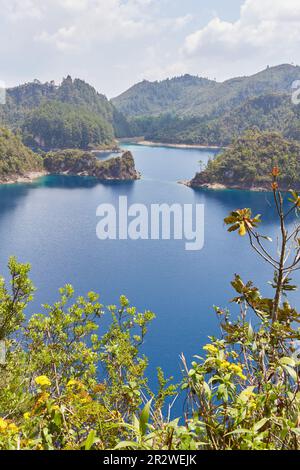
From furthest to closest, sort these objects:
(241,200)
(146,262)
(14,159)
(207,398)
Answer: (14,159), (241,200), (146,262), (207,398)

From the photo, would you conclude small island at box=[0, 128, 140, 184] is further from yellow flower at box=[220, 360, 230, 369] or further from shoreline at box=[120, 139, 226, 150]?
yellow flower at box=[220, 360, 230, 369]

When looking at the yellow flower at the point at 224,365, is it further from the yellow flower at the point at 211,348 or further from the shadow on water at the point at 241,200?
the shadow on water at the point at 241,200

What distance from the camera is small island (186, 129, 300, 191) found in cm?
8250

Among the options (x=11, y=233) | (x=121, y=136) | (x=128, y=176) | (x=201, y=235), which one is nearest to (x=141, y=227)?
(x=201, y=235)

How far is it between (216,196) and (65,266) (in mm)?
45047

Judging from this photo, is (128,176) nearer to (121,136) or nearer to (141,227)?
(141,227)

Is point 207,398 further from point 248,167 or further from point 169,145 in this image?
point 169,145

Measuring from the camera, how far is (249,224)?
16.1ft

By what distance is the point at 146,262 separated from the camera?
1486 inches

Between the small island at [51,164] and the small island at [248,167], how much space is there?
1653 centimetres

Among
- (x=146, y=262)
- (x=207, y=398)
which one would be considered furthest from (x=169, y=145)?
(x=207, y=398)

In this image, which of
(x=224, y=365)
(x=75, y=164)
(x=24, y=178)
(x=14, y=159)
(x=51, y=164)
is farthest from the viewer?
(x=75, y=164)

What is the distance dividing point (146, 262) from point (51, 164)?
2580 inches

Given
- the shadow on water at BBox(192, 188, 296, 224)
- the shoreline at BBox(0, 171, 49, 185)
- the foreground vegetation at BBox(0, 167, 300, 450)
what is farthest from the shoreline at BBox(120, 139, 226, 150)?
the foreground vegetation at BBox(0, 167, 300, 450)
